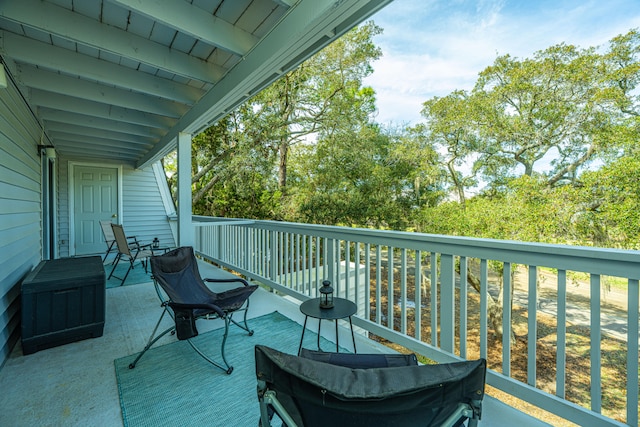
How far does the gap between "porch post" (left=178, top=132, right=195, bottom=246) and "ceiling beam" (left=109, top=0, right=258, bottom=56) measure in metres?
2.14

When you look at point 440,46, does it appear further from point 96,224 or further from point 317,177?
point 96,224

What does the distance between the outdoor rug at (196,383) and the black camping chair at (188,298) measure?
0.09m

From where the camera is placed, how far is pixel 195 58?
114 inches

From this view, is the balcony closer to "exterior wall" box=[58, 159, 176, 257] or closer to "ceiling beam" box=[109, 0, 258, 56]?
"ceiling beam" box=[109, 0, 258, 56]

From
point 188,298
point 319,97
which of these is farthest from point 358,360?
point 319,97

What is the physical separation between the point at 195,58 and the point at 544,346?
36.9 ft

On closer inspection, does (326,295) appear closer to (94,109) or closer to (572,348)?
(94,109)

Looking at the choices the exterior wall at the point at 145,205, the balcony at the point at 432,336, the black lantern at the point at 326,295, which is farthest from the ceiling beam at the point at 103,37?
the exterior wall at the point at 145,205

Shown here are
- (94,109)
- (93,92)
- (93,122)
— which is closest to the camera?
(93,92)

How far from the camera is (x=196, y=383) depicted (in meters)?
2.06

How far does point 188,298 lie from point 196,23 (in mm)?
2296

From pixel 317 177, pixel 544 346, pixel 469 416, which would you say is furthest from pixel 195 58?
pixel 544 346

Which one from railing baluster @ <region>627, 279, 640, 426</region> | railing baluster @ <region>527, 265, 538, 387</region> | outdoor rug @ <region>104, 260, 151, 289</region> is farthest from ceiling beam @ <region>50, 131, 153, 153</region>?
railing baluster @ <region>627, 279, 640, 426</region>

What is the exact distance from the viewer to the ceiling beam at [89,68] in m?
2.43
